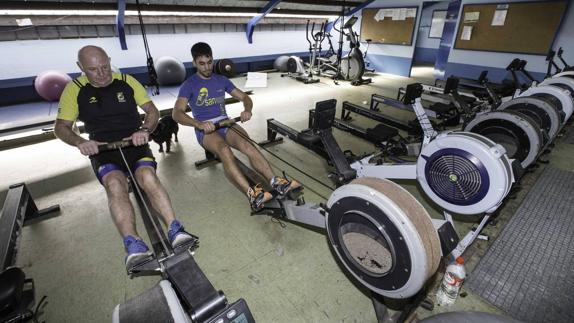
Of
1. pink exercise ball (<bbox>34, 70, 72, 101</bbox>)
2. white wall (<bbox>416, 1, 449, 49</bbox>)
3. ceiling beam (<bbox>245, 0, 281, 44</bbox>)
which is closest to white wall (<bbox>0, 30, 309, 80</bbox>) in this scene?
ceiling beam (<bbox>245, 0, 281, 44</bbox>)

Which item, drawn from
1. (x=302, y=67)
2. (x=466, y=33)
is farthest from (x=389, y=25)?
(x=302, y=67)

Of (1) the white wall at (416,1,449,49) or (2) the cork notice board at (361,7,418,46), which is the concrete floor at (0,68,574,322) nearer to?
(2) the cork notice board at (361,7,418,46)

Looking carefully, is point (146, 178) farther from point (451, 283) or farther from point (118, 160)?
point (451, 283)

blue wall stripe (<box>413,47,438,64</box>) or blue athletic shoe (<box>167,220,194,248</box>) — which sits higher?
blue wall stripe (<box>413,47,438,64</box>)

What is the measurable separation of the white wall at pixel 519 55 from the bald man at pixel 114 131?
7.22 m

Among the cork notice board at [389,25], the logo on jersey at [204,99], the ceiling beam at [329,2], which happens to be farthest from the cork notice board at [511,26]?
the logo on jersey at [204,99]

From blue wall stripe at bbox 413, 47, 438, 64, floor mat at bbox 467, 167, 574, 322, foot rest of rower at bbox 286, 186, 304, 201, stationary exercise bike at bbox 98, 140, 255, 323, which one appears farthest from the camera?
blue wall stripe at bbox 413, 47, 438, 64

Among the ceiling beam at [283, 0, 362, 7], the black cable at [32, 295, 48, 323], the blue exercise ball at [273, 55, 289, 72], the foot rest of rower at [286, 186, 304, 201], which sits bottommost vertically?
the black cable at [32, 295, 48, 323]

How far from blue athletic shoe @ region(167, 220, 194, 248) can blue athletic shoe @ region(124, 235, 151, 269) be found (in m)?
0.15

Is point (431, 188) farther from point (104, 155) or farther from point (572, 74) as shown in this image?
point (572, 74)

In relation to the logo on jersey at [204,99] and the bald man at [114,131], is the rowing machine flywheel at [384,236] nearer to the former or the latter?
the bald man at [114,131]

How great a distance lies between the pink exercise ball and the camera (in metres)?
4.81

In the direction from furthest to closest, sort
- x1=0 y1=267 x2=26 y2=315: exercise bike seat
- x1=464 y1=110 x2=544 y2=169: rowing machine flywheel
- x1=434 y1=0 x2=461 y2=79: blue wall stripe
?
1. x1=434 y1=0 x2=461 y2=79: blue wall stripe
2. x1=464 y1=110 x2=544 y2=169: rowing machine flywheel
3. x1=0 y1=267 x2=26 y2=315: exercise bike seat

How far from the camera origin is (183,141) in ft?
12.2
